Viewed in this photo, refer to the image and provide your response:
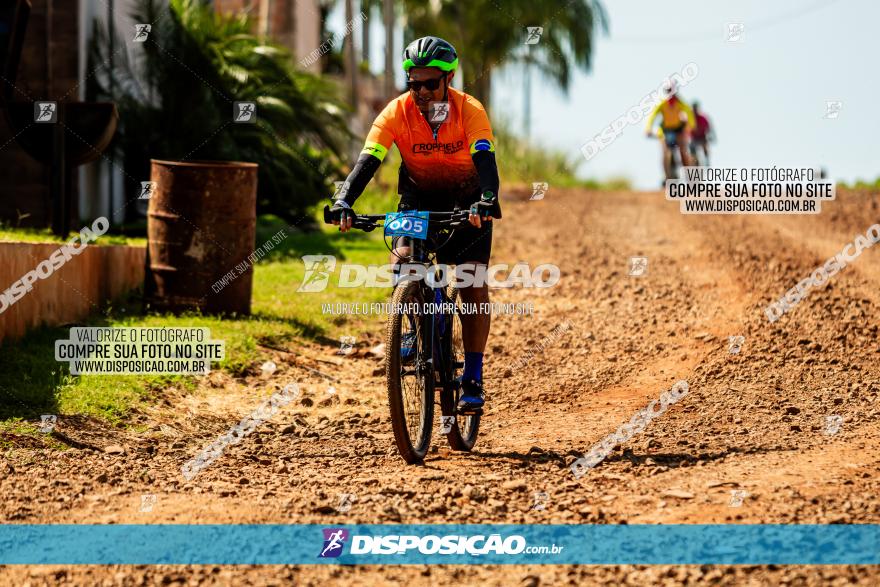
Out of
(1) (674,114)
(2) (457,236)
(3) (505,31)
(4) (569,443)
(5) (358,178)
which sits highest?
(3) (505,31)

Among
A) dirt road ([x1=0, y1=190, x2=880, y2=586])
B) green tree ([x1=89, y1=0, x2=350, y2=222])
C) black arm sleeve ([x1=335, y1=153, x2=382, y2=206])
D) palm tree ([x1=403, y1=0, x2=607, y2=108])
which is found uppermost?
palm tree ([x1=403, y1=0, x2=607, y2=108])

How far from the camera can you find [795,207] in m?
19.0

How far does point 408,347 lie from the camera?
636 cm

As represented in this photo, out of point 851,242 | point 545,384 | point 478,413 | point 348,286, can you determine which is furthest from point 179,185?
point 851,242

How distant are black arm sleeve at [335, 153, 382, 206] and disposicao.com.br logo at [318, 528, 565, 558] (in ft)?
6.47

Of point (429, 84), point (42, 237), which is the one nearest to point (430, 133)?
point (429, 84)

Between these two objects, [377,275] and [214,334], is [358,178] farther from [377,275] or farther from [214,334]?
[377,275]

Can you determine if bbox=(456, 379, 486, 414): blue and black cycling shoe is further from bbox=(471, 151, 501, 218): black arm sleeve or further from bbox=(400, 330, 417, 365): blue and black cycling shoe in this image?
bbox=(471, 151, 501, 218): black arm sleeve

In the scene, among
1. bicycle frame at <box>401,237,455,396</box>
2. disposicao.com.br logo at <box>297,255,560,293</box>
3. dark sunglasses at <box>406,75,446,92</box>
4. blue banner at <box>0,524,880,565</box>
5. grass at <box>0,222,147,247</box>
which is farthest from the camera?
disposicao.com.br logo at <box>297,255,560,293</box>

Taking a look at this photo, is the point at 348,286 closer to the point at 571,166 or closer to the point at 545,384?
the point at 545,384

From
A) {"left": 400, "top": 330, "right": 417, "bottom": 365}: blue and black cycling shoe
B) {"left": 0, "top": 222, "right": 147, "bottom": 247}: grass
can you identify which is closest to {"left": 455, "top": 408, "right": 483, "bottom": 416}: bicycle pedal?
{"left": 400, "top": 330, "right": 417, "bottom": 365}: blue and black cycling shoe

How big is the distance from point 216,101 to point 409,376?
994 centimetres

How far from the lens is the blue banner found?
15.8ft

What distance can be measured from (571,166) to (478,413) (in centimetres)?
2450
